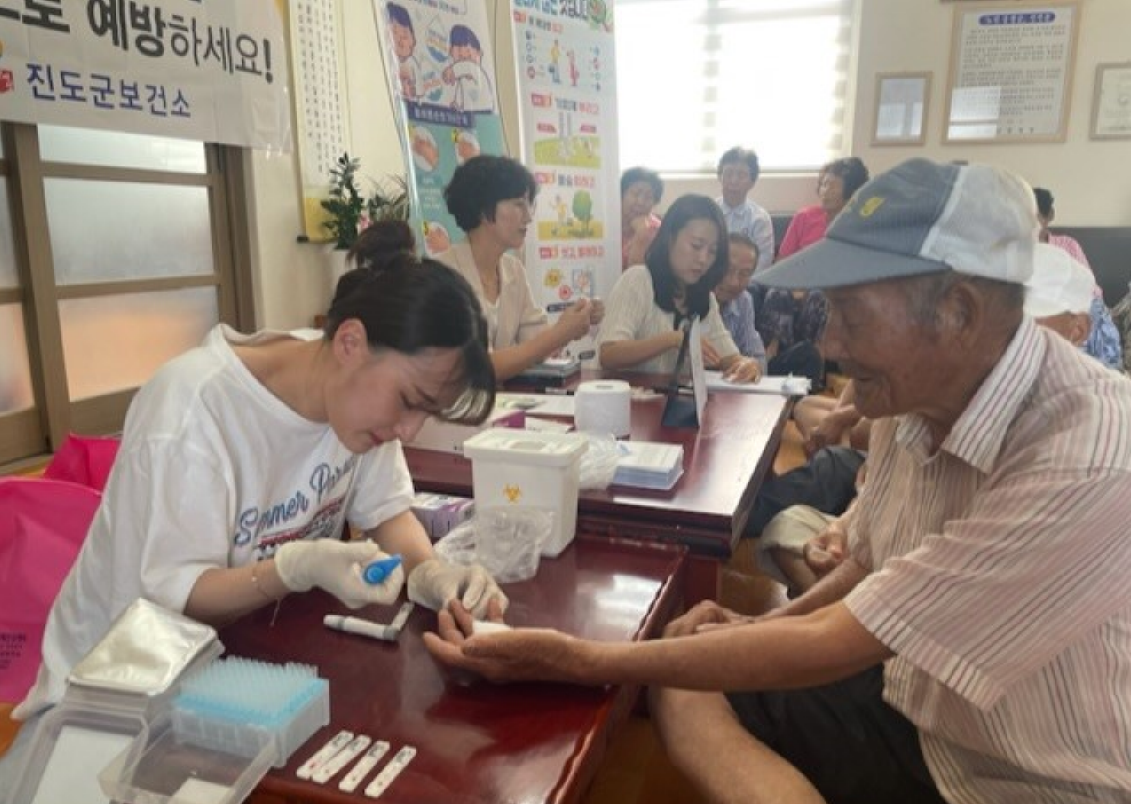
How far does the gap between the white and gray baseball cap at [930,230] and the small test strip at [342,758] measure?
683 millimetres

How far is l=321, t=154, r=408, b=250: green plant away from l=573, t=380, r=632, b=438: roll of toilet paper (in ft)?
9.60

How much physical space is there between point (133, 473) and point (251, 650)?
25cm

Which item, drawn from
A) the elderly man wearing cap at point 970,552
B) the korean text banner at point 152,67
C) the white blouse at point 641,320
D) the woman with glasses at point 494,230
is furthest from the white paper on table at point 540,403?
the korean text banner at point 152,67

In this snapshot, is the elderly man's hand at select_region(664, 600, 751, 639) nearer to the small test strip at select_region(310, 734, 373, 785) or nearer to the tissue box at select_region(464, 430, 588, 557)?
the tissue box at select_region(464, 430, 588, 557)

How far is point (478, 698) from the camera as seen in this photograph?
0.89 meters

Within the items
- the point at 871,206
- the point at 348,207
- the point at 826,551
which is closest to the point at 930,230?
the point at 871,206

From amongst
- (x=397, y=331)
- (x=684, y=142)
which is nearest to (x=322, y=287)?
(x=684, y=142)

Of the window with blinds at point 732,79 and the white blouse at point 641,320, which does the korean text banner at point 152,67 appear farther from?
the window with blinds at point 732,79

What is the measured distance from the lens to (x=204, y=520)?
1007mm

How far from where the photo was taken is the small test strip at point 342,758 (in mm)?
749

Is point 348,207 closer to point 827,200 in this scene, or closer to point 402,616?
point 827,200

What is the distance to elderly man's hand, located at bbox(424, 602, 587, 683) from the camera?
0.91 metres

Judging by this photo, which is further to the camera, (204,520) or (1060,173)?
(1060,173)

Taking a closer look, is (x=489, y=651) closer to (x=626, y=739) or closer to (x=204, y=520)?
(x=204, y=520)
